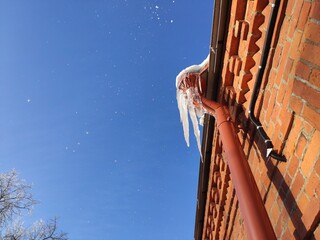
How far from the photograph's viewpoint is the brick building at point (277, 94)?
1631 mm

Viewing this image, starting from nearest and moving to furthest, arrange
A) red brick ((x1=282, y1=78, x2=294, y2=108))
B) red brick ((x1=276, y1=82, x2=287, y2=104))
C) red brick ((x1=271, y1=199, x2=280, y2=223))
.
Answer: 1. red brick ((x1=282, y1=78, x2=294, y2=108))
2. red brick ((x1=276, y1=82, x2=287, y2=104))
3. red brick ((x1=271, y1=199, x2=280, y2=223))

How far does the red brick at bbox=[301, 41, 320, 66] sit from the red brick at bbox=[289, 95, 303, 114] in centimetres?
26

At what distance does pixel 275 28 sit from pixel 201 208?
3.68 metres

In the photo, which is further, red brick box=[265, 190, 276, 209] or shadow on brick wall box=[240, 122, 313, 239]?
red brick box=[265, 190, 276, 209]

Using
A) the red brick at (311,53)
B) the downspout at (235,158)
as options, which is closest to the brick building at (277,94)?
the red brick at (311,53)

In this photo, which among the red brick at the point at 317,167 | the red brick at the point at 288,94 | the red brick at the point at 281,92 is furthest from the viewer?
the red brick at the point at 281,92

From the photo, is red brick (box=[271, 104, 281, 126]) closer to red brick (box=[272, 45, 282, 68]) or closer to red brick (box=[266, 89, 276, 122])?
red brick (box=[266, 89, 276, 122])

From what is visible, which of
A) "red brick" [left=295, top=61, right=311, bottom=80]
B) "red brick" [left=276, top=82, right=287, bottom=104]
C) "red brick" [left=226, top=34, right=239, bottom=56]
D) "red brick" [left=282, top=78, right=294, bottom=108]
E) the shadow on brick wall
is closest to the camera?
"red brick" [left=295, top=61, right=311, bottom=80]

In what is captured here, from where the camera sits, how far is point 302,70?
5.66ft

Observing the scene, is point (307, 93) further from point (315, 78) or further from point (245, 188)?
point (245, 188)

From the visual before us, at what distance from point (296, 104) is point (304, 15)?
1.75ft

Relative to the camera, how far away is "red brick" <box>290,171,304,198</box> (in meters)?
1.74

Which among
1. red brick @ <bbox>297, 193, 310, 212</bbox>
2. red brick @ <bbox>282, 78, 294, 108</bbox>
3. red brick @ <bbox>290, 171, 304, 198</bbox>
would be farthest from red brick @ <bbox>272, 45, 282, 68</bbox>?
red brick @ <bbox>297, 193, 310, 212</bbox>

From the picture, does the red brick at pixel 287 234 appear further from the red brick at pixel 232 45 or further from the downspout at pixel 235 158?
the red brick at pixel 232 45
